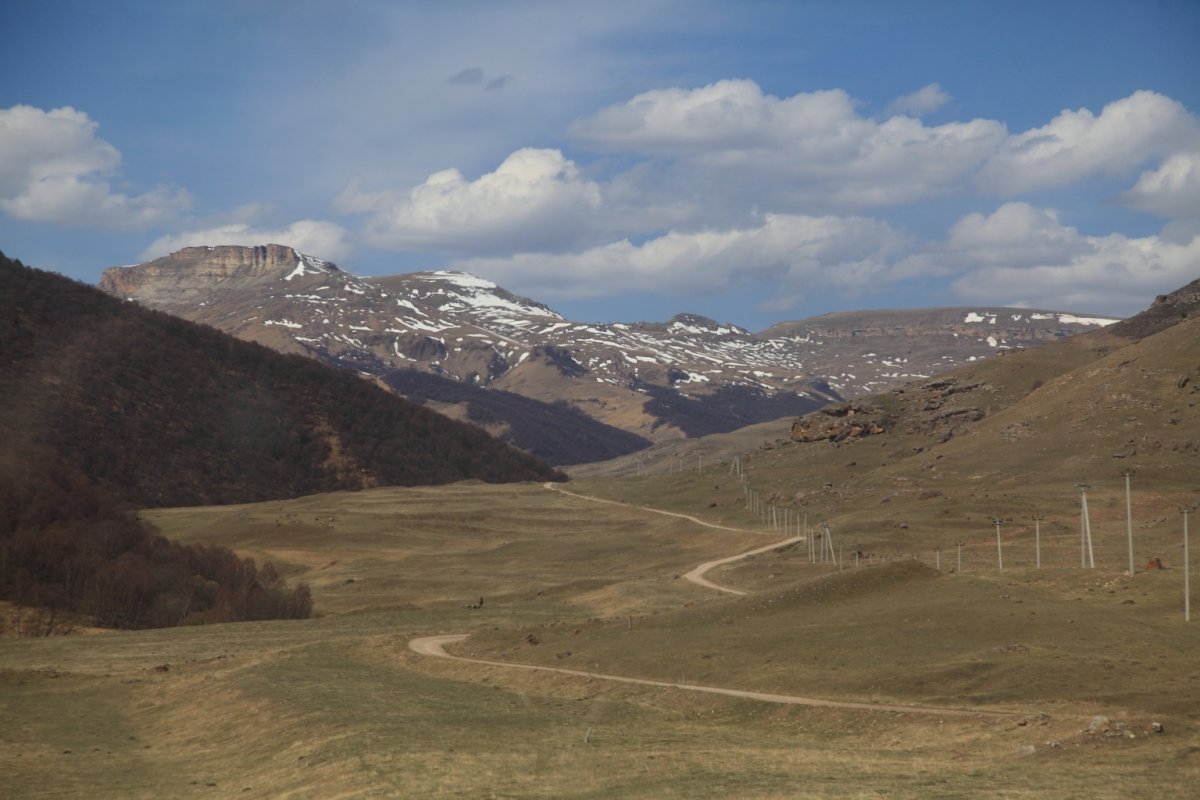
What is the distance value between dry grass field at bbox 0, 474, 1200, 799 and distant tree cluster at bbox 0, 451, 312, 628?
14.4 m

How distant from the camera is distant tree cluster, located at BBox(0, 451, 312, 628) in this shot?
82.2 metres

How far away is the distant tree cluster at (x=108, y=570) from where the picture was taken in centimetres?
8219

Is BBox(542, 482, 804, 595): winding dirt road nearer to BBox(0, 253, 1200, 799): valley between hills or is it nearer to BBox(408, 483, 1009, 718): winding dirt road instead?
BBox(0, 253, 1200, 799): valley between hills

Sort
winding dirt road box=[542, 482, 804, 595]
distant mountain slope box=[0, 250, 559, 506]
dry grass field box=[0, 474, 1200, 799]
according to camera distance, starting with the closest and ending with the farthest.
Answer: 1. dry grass field box=[0, 474, 1200, 799]
2. winding dirt road box=[542, 482, 804, 595]
3. distant mountain slope box=[0, 250, 559, 506]

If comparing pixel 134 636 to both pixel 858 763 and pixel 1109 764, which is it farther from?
pixel 1109 764

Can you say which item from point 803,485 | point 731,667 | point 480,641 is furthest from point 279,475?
point 731,667

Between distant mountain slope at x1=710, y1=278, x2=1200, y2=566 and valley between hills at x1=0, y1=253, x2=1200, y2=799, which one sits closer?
valley between hills at x1=0, y1=253, x2=1200, y2=799

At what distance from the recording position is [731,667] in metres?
47.1

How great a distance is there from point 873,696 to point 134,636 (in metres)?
42.2

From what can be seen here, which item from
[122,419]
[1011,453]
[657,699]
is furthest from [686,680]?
[122,419]

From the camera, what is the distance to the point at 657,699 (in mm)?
43156

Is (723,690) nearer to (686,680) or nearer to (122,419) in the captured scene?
(686,680)

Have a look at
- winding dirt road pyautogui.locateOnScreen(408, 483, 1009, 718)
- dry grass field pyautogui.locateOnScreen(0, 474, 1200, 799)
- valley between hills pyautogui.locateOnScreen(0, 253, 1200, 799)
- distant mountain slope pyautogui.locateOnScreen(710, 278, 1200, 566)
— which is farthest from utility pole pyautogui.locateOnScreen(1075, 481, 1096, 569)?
winding dirt road pyautogui.locateOnScreen(408, 483, 1009, 718)

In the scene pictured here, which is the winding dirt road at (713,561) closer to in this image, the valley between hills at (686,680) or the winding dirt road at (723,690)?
the valley between hills at (686,680)
